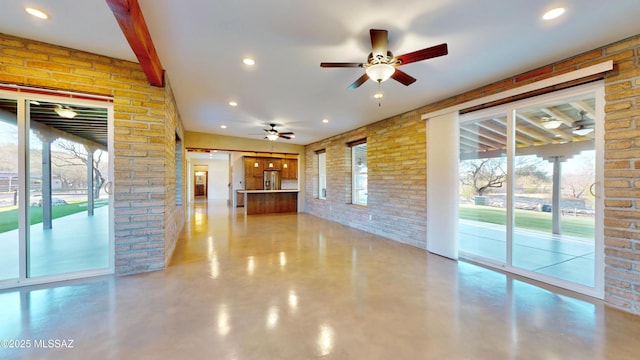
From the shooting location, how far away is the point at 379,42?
2270 mm

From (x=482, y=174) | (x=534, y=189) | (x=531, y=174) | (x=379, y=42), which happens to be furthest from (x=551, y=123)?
(x=379, y=42)

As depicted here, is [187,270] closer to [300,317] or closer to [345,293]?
[300,317]

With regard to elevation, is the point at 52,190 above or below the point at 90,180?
below

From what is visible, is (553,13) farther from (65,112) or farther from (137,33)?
(65,112)

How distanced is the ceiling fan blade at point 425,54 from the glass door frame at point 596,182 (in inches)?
72.2

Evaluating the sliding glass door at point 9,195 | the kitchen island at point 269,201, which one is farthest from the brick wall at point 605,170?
the sliding glass door at point 9,195

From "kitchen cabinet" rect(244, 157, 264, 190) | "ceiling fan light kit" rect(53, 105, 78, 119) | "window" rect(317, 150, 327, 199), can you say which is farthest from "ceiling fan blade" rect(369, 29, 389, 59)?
"kitchen cabinet" rect(244, 157, 264, 190)

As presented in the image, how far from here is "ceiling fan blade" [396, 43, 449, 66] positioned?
6.93 feet

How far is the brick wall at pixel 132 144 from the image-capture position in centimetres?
291

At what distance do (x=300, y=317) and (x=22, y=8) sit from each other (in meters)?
3.63

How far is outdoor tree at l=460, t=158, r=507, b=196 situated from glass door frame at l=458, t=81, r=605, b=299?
0.23 meters

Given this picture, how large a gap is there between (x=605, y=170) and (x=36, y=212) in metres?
6.40

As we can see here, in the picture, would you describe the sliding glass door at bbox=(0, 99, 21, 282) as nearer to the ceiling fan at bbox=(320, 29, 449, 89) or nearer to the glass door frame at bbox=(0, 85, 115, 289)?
the glass door frame at bbox=(0, 85, 115, 289)

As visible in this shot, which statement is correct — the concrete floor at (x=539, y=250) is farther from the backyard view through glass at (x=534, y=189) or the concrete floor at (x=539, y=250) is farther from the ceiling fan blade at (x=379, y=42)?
the ceiling fan blade at (x=379, y=42)
